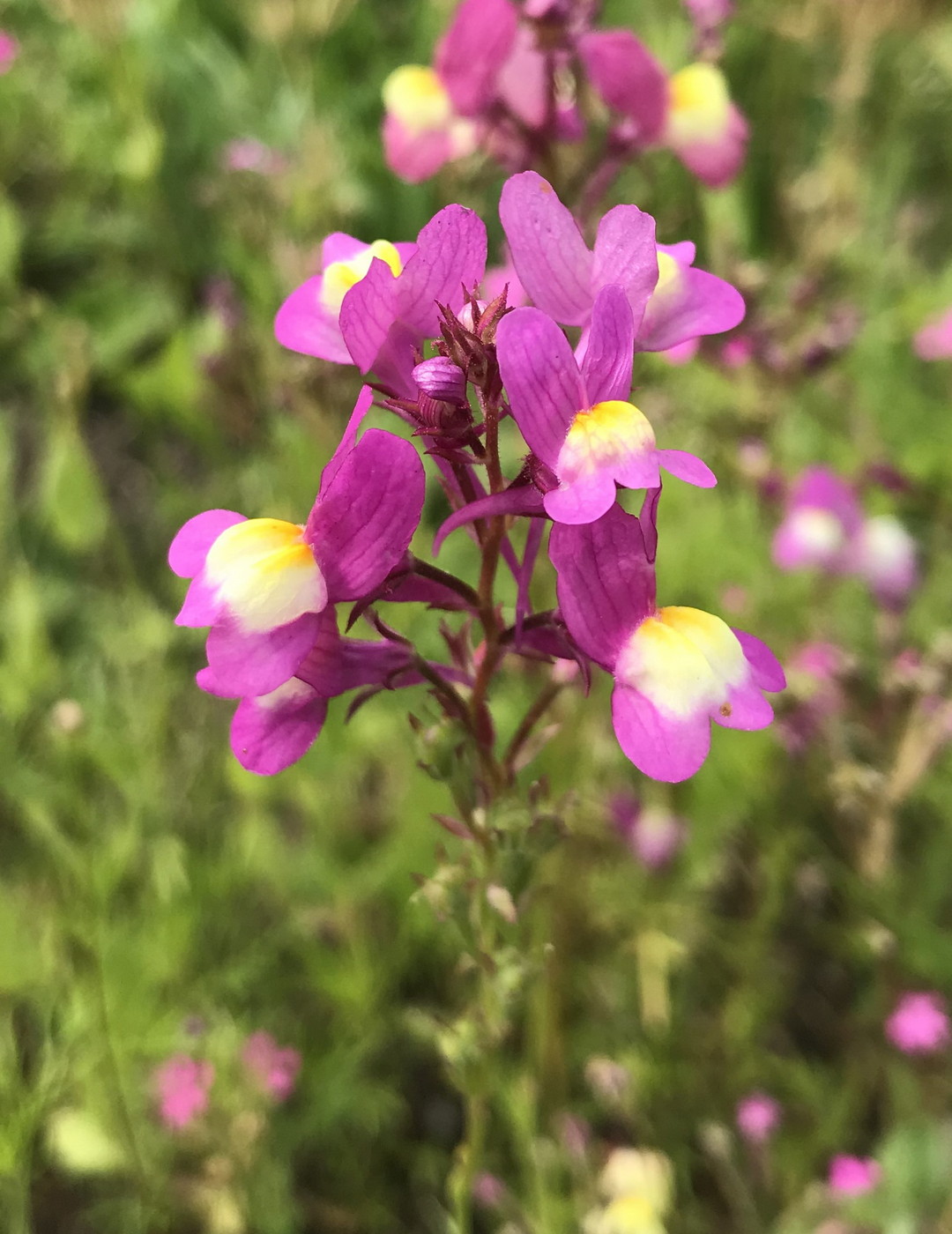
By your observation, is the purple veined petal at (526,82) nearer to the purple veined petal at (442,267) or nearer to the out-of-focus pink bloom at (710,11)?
the out-of-focus pink bloom at (710,11)

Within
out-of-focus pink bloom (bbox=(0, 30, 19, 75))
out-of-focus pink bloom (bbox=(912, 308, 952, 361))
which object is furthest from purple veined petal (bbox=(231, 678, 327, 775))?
out-of-focus pink bloom (bbox=(0, 30, 19, 75))

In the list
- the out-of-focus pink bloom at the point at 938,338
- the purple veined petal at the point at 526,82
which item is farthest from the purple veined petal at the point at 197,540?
the out-of-focus pink bloom at the point at 938,338

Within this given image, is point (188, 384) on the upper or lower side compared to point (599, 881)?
upper

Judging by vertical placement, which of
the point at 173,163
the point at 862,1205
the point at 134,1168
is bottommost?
the point at 134,1168

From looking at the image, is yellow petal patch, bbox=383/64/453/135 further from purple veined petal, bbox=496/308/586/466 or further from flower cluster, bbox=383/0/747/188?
purple veined petal, bbox=496/308/586/466

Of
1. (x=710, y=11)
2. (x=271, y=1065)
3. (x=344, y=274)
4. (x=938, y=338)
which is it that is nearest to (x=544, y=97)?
(x=710, y=11)

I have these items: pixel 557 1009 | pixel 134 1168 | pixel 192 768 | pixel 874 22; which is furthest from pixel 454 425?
pixel 874 22

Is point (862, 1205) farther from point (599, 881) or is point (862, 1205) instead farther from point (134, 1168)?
point (134, 1168)
